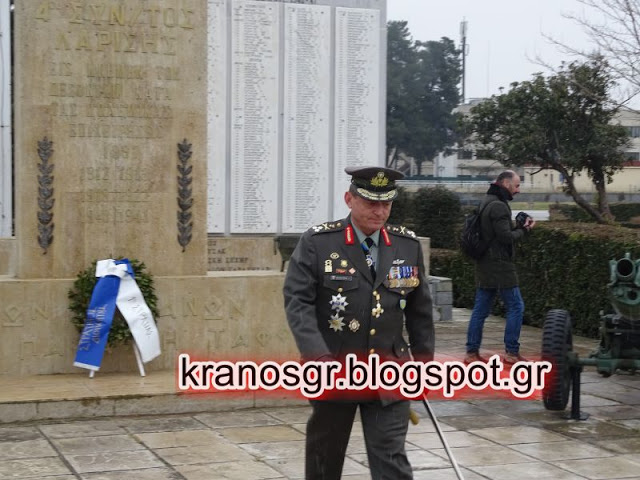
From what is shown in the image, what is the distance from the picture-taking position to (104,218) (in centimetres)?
937

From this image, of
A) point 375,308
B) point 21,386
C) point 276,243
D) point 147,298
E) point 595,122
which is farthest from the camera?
point 595,122

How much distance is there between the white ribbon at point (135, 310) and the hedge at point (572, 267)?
5.14m

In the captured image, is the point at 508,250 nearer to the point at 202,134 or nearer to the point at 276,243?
the point at 202,134

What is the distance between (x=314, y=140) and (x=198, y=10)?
5228 millimetres

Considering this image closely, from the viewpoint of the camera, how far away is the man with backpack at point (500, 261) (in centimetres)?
1062

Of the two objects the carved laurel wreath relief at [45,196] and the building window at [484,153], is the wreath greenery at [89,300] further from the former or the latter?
the building window at [484,153]

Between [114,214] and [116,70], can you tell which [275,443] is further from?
[116,70]

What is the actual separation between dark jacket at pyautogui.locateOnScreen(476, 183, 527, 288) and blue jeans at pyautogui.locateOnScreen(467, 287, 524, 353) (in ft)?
0.29

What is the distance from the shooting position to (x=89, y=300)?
9023 mm

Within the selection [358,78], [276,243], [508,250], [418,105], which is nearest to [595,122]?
[358,78]

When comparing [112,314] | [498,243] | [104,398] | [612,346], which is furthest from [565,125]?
[104,398]

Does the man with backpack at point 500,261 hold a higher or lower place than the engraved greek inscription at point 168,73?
lower

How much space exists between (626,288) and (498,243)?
2.16 m

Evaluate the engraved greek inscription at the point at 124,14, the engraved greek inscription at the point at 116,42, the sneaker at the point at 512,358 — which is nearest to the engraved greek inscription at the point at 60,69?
the engraved greek inscription at the point at 116,42
